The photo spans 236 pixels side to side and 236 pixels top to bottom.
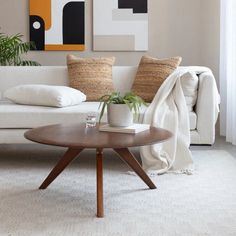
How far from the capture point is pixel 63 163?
2701 millimetres

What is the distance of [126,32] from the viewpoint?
16.7 feet

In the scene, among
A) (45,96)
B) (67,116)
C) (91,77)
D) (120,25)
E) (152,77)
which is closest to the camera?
(67,116)

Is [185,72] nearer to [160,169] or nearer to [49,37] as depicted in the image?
[160,169]

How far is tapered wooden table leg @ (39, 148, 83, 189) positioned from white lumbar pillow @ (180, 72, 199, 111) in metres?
1.11

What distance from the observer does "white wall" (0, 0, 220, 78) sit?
16.7 ft

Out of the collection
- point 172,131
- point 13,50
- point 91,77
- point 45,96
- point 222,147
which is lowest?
point 222,147

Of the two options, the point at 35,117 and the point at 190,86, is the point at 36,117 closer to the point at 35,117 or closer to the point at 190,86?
the point at 35,117

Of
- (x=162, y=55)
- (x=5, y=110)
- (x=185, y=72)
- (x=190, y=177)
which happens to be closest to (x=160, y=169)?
(x=190, y=177)

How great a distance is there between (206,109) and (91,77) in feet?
3.50

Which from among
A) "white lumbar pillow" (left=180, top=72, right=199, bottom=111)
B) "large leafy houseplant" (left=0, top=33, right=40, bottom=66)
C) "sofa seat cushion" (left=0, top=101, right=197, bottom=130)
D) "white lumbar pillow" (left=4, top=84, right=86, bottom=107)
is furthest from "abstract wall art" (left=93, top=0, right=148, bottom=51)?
"sofa seat cushion" (left=0, top=101, right=197, bottom=130)

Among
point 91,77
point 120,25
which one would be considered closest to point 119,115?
point 91,77

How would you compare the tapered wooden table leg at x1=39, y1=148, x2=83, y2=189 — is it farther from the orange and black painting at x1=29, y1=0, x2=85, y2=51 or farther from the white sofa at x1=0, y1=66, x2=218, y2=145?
the orange and black painting at x1=29, y1=0, x2=85, y2=51

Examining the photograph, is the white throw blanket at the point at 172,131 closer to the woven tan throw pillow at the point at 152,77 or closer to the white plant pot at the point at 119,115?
the woven tan throw pillow at the point at 152,77

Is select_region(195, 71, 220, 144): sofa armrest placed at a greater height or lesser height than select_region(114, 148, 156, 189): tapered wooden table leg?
greater
